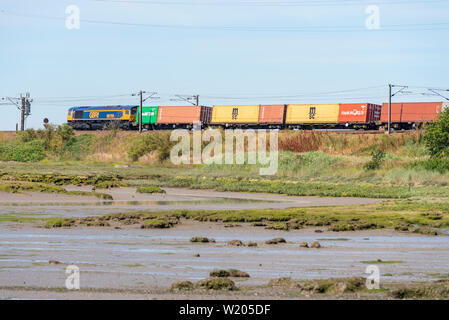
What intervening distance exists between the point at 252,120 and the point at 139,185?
37359 millimetres

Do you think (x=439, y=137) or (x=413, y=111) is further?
(x=413, y=111)

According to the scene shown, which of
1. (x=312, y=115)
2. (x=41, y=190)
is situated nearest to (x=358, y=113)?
(x=312, y=115)

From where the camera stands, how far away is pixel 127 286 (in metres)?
13.3

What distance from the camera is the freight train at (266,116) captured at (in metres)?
79.8

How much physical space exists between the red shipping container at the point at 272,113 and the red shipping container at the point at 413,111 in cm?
1270

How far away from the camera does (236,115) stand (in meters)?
91.1

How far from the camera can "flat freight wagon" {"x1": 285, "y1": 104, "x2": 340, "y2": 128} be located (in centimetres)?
8419

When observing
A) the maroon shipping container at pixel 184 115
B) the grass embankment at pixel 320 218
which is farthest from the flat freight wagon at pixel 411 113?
the grass embankment at pixel 320 218

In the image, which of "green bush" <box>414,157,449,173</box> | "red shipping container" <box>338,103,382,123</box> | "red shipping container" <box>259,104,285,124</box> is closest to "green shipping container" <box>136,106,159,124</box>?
"red shipping container" <box>259,104,285,124</box>

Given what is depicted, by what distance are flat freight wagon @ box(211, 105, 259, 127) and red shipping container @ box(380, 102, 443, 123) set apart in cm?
1645

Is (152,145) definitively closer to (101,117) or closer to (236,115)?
(236,115)

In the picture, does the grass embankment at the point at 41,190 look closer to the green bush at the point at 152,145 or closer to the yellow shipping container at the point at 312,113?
the green bush at the point at 152,145

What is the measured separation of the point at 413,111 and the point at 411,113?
29 cm

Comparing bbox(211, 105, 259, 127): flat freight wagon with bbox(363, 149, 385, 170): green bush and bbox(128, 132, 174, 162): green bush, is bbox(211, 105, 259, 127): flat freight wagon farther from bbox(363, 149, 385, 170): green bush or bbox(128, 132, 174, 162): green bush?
bbox(363, 149, 385, 170): green bush
